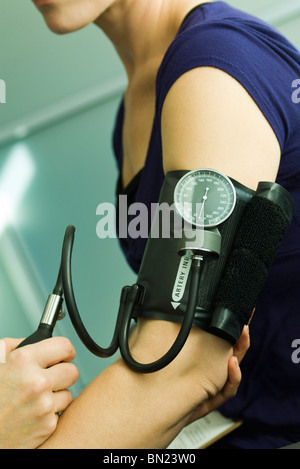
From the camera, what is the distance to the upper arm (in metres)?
0.76

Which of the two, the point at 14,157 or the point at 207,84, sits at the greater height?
the point at 207,84

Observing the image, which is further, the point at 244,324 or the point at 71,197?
the point at 71,197

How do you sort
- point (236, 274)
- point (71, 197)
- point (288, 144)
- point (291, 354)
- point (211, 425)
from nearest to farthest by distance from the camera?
point (236, 274)
point (288, 144)
point (291, 354)
point (211, 425)
point (71, 197)

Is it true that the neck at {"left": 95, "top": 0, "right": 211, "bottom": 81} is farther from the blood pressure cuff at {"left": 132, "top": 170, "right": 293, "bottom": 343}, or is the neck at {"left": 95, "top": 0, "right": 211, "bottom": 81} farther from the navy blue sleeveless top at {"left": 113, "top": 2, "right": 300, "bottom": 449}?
the blood pressure cuff at {"left": 132, "top": 170, "right": 293, "bottom": 343}

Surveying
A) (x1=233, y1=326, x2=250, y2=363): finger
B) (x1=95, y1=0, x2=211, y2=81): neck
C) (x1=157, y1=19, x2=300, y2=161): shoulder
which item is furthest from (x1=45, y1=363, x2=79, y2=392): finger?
(x1=95, y1=0, x2=211, y2=81): neck

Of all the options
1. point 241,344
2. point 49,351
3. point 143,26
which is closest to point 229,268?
point 241,344

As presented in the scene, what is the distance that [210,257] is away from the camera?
73cm

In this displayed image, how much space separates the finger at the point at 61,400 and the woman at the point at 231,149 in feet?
0.07

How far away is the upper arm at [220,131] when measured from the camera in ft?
2.50

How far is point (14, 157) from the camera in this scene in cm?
173

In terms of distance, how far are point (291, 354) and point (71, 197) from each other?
3.38 ft

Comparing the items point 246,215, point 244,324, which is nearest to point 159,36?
point 246,215
